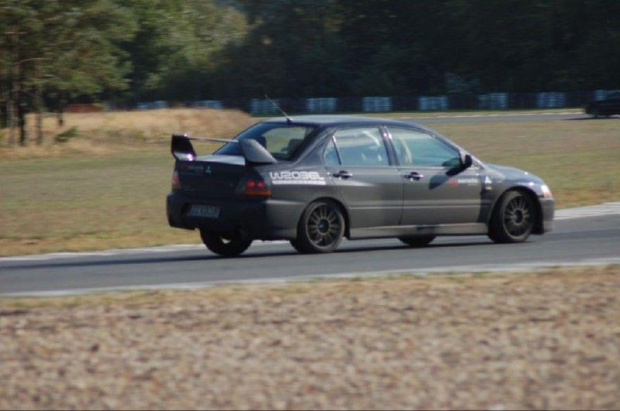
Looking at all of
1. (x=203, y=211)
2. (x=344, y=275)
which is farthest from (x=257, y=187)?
(x=344, y=275)

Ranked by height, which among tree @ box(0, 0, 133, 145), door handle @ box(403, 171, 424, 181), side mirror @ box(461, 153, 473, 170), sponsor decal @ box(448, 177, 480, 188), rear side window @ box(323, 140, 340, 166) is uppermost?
tree @ box(0, 0, 133, 145)

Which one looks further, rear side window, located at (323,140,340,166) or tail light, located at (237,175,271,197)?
rear side window, located at (323,140,340,166)

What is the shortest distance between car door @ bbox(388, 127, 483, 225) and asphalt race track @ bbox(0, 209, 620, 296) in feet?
1.35

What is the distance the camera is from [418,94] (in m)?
84.0

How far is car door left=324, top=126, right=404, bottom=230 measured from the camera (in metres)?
13.8

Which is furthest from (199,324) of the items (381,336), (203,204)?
(203,204)

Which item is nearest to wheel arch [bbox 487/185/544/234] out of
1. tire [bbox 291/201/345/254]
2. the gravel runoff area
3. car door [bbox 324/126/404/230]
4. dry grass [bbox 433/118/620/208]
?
car door [bbox 324/126/404/230]

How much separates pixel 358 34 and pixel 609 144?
54476mm

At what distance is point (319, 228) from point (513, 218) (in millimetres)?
2665

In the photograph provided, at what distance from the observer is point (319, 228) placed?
44.8 ft

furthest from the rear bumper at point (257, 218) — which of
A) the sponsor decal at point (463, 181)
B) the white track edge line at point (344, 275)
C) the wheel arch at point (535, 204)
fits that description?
the wheel arch at point (535, 204)

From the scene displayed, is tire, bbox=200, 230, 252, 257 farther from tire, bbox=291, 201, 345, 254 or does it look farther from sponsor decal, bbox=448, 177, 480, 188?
sponsor decal, bbox=448, 177, 480, 188

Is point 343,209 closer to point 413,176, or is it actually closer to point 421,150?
point 413,176

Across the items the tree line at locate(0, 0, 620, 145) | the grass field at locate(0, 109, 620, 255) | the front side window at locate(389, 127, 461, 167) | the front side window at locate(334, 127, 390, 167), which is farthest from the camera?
the tree line at locate(0, 0, 620, 145)
